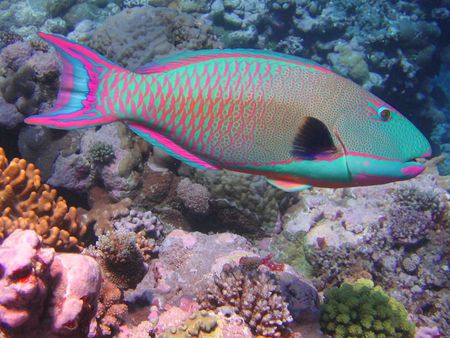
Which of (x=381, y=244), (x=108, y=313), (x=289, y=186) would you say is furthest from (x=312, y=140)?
(x=381, y=244)

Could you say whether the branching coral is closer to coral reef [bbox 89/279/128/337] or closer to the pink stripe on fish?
coral reef [bbox 89/279/128/337]

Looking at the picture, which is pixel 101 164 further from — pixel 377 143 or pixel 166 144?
pixel 377 143

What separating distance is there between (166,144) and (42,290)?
57.9 inches

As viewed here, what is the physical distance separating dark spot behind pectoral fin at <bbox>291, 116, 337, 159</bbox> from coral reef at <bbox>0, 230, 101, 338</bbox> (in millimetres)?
2000

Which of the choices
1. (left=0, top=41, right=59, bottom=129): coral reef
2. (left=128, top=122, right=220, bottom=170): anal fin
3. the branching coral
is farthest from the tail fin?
the branching coral

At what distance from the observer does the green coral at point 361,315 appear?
437 centimetres

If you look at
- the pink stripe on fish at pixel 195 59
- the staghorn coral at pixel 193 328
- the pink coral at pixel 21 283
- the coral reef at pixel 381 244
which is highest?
the pink stripe on fish at pixel 195 59

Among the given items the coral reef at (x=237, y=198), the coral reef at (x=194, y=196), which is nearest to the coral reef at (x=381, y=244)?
the coral reef at (x=237, y=198)

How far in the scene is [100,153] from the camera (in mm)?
5504

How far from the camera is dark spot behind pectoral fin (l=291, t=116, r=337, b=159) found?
1940 millimetres

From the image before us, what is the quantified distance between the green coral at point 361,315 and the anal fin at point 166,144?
123 inches

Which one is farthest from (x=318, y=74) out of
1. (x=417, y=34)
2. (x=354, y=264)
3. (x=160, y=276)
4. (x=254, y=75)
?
(x=417, y=34)

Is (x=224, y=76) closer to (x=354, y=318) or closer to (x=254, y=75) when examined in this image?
(x=254, y=75)

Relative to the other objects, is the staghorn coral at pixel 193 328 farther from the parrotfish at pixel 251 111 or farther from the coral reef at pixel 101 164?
the coral reef at pixel 101 164
